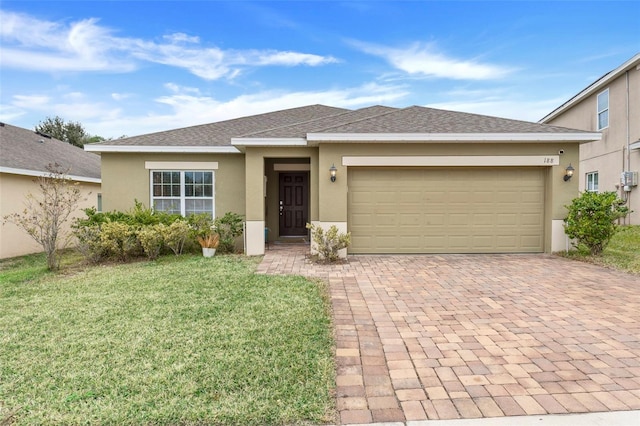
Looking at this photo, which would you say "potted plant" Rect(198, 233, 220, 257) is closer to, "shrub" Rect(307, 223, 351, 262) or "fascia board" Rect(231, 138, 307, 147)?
"fascia board" Rect(231, 138, 307, 147)

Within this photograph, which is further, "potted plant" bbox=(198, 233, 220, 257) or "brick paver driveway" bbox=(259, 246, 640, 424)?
"potted plant" bbox=(198, 233, 220, 257)

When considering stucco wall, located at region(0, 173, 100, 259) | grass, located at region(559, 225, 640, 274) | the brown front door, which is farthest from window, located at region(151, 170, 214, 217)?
grass, located at region(559, 225, 640, 274)

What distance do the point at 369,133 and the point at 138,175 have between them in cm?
706

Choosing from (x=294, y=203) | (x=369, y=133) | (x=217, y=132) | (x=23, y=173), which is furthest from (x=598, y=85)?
(x=23, y=173)

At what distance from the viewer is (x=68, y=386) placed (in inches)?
107

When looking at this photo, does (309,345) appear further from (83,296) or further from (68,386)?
(83,296)

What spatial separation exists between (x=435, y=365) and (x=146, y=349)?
113 inches

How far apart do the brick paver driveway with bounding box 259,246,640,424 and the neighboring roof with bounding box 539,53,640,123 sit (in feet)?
32.6

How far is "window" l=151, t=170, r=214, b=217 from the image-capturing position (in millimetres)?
10086

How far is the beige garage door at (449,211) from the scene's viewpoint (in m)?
8.68

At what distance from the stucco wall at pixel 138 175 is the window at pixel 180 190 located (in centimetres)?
22

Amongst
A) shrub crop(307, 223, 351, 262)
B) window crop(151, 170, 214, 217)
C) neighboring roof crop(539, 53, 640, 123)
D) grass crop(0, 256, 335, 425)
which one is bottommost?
grass crop(0, 256, 335, 425)

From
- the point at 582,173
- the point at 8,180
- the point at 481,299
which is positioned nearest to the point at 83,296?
the point at 481,299

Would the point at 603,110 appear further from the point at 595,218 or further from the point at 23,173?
the point at 23,173
